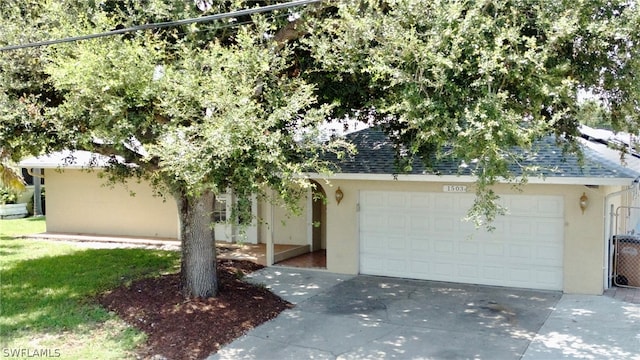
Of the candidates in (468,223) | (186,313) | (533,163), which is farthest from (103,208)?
(533,163)

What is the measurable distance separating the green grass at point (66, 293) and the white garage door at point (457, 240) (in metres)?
5.24

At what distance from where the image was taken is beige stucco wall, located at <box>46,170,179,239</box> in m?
18.2

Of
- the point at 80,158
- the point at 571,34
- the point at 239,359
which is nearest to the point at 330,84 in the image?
the point at 571,34

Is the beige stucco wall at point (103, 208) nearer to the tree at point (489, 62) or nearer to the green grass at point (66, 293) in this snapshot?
the green grass at point (66, 293)

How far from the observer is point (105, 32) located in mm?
7613

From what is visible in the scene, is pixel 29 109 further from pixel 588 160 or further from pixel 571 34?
pixel 588 160

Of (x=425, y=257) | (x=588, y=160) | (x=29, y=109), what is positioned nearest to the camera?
(x=29, y=109)

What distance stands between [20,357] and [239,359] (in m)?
3.23

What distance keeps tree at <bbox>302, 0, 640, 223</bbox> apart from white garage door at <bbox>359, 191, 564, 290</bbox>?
4185 millimetres

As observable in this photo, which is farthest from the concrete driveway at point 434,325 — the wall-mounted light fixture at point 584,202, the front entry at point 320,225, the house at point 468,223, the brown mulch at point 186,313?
the front entry at point 320,225

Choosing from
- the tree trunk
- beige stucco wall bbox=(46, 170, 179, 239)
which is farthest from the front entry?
the tree trunk

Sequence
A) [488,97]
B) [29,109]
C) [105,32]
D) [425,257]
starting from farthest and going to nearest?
1. [425,257]
2. [29,109]
3. [105,32]
4. [488,97]
